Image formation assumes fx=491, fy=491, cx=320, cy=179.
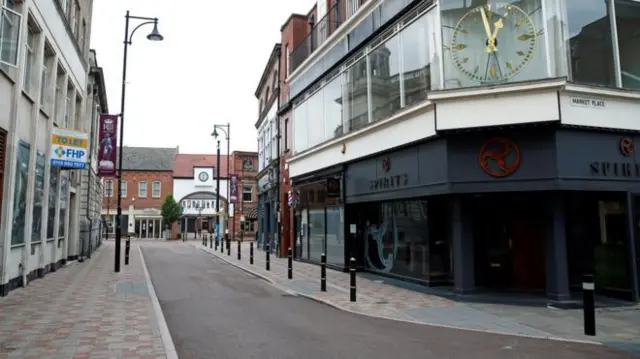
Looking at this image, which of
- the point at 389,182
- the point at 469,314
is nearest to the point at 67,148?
the point at 389,182

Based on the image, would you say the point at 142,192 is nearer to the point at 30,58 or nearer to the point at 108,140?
the point at 108,140

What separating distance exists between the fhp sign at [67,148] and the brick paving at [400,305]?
752 centimetres

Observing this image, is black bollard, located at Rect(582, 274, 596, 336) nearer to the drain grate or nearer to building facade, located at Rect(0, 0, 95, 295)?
the drain grate

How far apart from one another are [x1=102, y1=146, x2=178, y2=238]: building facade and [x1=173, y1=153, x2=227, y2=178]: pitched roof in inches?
39.6

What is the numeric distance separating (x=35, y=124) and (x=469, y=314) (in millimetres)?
12554

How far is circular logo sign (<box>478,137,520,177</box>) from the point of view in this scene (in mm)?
11320

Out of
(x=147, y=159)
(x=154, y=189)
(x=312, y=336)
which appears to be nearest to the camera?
(x=312, y=336)

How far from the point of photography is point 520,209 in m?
13.0

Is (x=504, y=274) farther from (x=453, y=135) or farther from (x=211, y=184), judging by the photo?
(x=211, y=184)

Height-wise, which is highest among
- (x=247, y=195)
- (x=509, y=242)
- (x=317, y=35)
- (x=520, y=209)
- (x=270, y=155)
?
(x=317, y=35)

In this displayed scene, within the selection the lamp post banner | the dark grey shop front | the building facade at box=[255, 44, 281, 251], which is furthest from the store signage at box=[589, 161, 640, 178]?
the lamp post banner

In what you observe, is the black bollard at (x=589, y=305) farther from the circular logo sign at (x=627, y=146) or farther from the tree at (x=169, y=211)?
the tree at (x=169, y=211)

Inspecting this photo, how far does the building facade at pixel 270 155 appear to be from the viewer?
28.3 m

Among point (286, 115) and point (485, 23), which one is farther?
point (286, 115)
